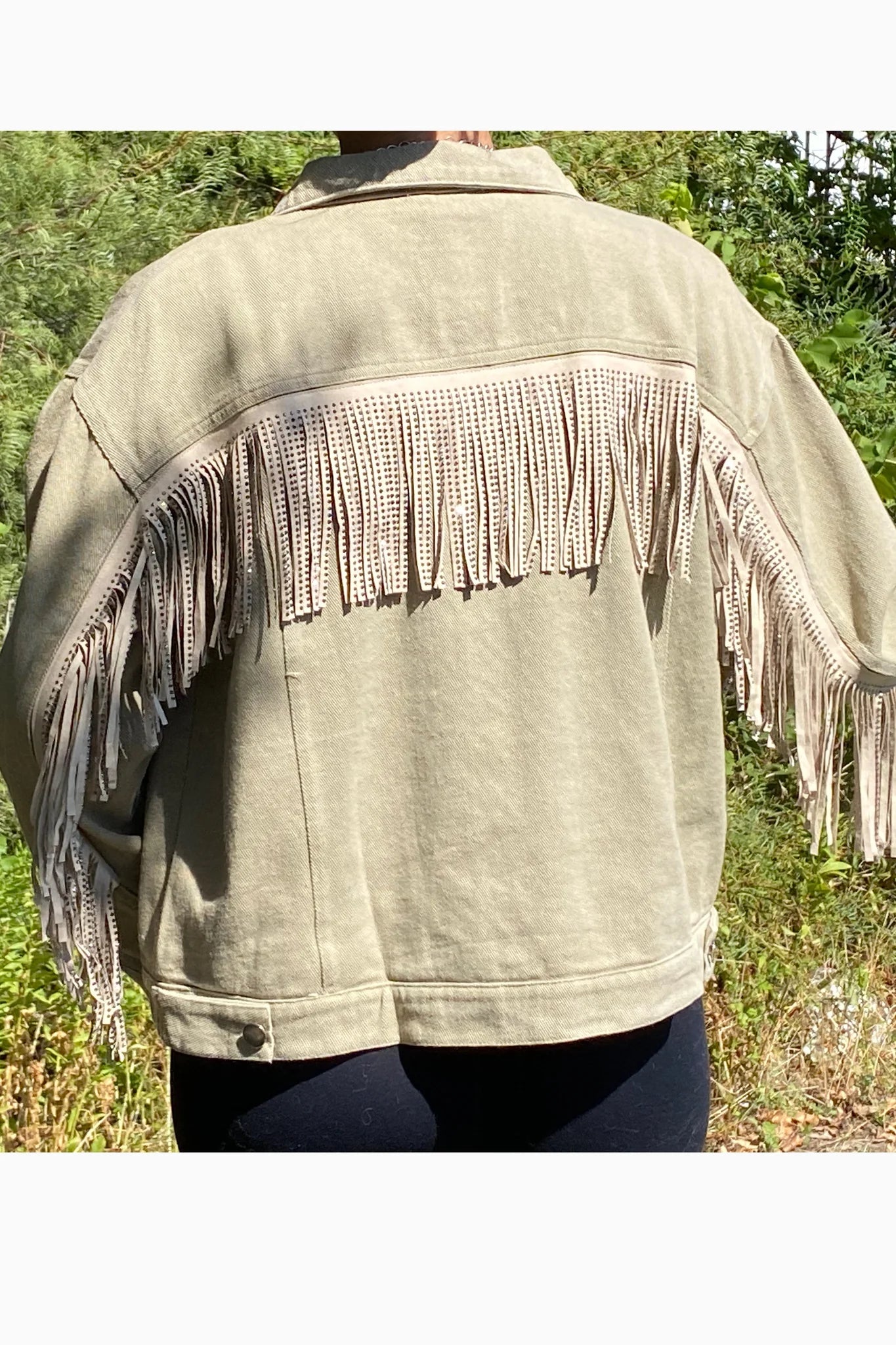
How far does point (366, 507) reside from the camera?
1.19 meters

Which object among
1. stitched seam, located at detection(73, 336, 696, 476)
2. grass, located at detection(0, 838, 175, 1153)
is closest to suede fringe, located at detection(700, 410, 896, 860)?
stitched seam, located at detection(73, 336, 696, 476)

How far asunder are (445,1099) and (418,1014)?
0.29ft

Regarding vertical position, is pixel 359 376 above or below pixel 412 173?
below

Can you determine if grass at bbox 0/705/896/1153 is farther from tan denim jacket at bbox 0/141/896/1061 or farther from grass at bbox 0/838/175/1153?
tan denim jacket at bbox 0/141/896/1061

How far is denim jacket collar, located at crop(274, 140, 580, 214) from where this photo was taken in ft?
3.85

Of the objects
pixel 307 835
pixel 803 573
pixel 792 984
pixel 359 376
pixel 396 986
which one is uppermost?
pixel 359 376

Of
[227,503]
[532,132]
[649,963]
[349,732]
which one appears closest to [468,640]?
[349,732]

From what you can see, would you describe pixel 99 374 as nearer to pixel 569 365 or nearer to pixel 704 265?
pixel 569 365

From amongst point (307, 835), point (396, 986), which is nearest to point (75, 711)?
point (307, 835)

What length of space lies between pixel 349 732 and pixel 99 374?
0.39 meters

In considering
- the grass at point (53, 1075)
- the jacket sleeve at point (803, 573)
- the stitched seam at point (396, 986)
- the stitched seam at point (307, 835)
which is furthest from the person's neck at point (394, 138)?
the grass at point (53, 1075)

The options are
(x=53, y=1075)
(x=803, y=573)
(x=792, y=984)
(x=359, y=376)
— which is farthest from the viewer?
(x=792, y=984)

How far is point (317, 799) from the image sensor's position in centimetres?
118

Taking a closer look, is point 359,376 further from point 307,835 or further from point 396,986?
point 396,986
